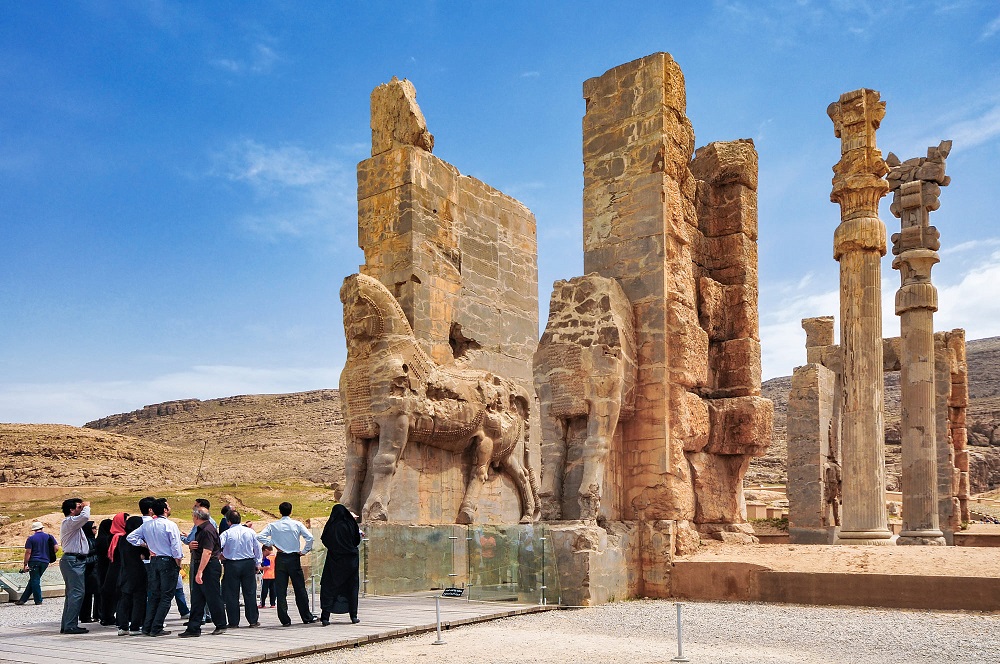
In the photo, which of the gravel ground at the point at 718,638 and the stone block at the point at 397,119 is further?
the stone block at the point at 397,119

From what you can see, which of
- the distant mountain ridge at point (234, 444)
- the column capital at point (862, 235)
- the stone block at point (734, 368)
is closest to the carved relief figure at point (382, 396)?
the stone block at point (734, 368)

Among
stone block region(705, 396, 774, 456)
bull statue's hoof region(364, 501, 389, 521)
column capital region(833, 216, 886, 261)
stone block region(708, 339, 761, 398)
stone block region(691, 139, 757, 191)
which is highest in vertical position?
stone block region(691, 139, 757, 191)

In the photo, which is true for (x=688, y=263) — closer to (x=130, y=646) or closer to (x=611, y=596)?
(x=611, y=596)

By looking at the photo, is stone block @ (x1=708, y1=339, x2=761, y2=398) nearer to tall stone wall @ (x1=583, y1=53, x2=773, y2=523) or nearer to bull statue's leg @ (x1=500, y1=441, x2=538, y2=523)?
tall stone wall @ (x1=583, y1=53, x2=773, y2=523)

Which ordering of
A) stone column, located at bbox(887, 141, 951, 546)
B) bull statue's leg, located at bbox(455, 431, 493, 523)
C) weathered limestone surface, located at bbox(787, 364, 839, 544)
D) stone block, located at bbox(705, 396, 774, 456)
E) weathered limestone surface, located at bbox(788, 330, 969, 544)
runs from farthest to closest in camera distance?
weathered limestone surface, located at bbox(788, 330, 969, 544), weathered limestone surface, located at bbox(787, 364, 839, 544), stone column, located at bbox(887, 141, 951, 546), bull statue's leg, located at bbox(455, 431, 493, 523), stone block, located at bbox(705, 396, 774, 456)

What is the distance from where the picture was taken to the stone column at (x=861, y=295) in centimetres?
1192

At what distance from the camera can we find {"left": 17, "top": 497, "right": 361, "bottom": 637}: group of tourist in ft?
24.6

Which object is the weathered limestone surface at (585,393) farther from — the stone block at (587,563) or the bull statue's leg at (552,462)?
the stone block at (587,563)

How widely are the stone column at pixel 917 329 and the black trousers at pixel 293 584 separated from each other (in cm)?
1101

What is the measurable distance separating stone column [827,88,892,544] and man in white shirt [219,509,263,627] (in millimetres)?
7293

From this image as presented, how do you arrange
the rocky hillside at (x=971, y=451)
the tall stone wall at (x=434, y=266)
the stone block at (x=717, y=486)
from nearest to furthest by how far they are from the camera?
the stone block at (x=717, y=486) < the tall stone wall at (x=434, y=266) < the rocky hillside at (x=971, y=451)

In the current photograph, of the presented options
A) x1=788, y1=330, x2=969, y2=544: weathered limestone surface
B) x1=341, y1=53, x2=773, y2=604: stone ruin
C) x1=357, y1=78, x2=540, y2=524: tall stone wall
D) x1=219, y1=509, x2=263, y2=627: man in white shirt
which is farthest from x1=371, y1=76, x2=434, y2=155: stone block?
x1=788, y1=330, x2=969, y2=544: weathered limestone surface

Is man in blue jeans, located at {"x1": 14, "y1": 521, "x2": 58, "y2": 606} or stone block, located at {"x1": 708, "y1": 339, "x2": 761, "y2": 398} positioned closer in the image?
stone block, located at {"x1": 708, "y1": 339, "x2": 761, "y2": 398}

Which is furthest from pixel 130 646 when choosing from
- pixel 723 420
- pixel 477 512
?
pixel 477 512
